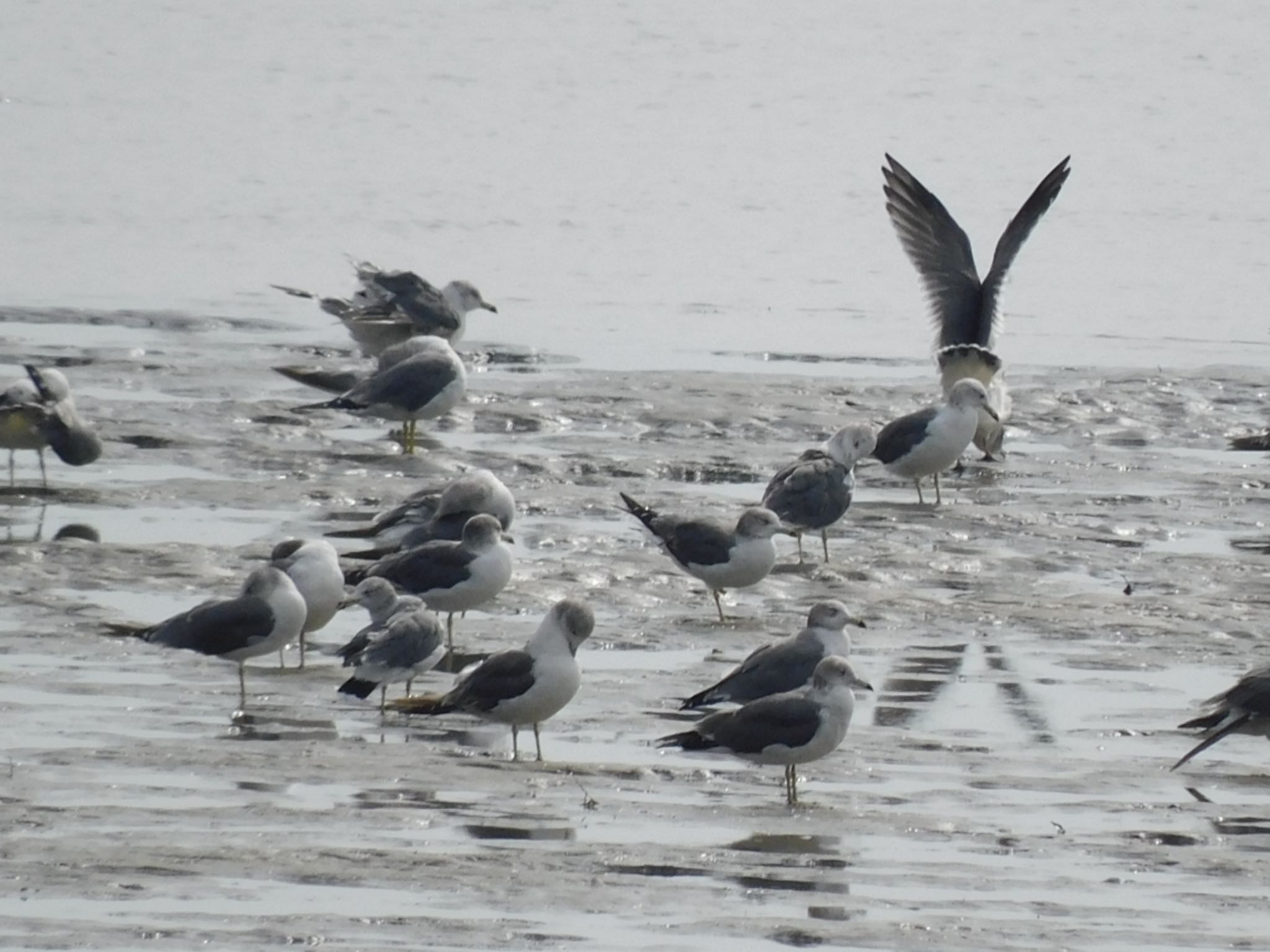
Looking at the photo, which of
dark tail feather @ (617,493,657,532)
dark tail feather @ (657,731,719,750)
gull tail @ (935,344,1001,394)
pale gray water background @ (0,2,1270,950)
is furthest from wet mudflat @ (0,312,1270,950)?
gull tail @ (935,344,1001,394)

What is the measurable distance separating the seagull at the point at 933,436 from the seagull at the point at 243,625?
574cm

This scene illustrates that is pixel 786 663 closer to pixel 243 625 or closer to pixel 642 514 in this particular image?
pixel 243 625

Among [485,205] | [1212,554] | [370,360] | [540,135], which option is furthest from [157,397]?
[540,135]

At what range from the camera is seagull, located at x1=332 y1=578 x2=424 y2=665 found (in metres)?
→ 10.0

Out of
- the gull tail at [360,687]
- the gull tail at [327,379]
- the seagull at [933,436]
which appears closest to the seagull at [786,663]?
the gull tail at [360,687]

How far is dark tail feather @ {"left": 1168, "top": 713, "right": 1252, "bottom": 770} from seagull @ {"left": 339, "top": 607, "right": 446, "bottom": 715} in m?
3.00

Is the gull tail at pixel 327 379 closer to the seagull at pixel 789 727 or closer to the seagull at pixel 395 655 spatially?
the seagull at pixel 395 655

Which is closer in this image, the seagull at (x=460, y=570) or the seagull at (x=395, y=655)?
the seagull at (x=395, y=655)

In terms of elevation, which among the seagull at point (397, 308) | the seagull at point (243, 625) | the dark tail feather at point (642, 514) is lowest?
the seagull at point (243, 625)

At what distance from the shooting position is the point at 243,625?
32.5 feet

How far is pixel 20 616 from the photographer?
433 inches

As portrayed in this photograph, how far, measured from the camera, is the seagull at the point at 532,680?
9211mm

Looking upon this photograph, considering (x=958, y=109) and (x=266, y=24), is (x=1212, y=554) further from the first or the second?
(x=266, y=24)

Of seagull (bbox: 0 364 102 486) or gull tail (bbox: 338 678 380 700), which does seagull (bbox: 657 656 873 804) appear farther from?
seagull (bbox: 0 364 102 486)
